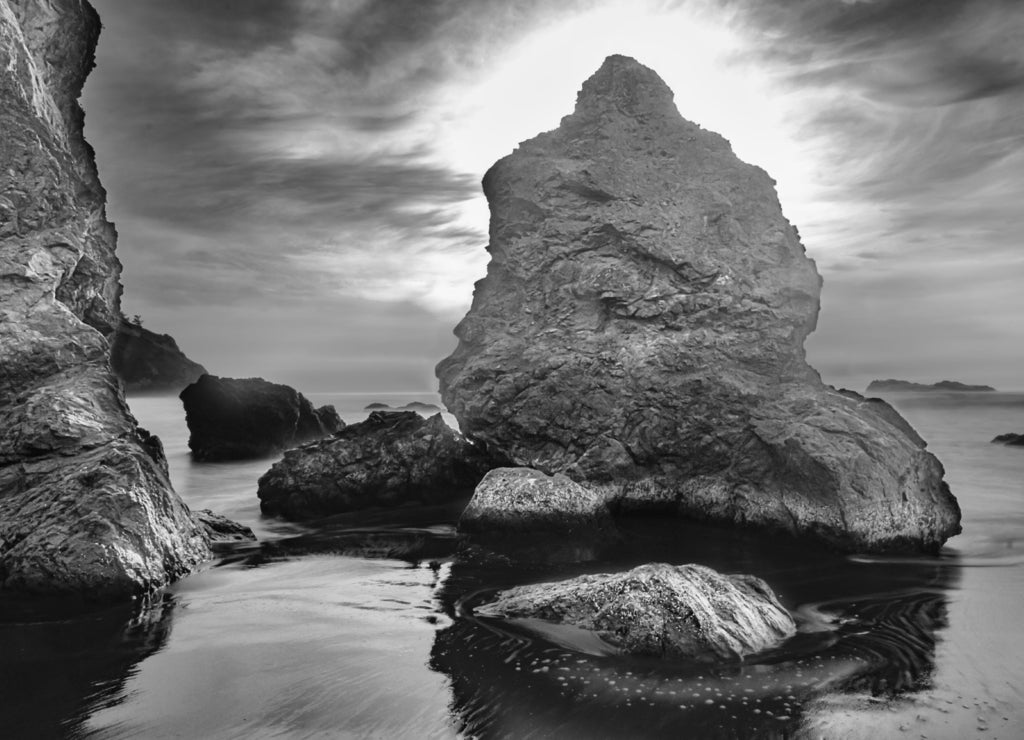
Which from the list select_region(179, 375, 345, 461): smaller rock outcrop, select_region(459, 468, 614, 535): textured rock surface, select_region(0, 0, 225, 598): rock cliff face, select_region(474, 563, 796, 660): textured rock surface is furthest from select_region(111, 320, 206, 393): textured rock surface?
select_region(474, 563, 796, 660): textured rock surface

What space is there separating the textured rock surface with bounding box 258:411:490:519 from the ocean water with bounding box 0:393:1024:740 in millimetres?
5389

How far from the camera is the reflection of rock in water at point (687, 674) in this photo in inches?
262

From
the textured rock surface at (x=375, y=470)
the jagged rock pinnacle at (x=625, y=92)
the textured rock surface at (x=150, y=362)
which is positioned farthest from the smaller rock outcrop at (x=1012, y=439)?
the textured rock surface at (x=150, y=362)

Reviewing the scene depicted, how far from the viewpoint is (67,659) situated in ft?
26.5

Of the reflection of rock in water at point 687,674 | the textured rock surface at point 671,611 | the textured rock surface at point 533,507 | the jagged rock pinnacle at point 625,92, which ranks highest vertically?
the jagged rock pinnacle at point 625,92

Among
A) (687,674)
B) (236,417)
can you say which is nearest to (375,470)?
(687,674)

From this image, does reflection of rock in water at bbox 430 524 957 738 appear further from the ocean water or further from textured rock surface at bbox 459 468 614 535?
textured rock surface at bbox 459 468 614 535

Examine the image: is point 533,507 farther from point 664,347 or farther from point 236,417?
point 236,417

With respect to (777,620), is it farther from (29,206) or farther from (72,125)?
(72,125)

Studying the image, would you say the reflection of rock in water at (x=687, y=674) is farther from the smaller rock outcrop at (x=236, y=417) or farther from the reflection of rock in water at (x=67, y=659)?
the smaller rock outcrop at (x=236, y=417)

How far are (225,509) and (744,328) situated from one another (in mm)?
14703

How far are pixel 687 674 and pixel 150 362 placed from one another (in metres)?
80.9

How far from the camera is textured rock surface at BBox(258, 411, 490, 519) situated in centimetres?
1903

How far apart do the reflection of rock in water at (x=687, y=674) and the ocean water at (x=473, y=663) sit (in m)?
0.03
